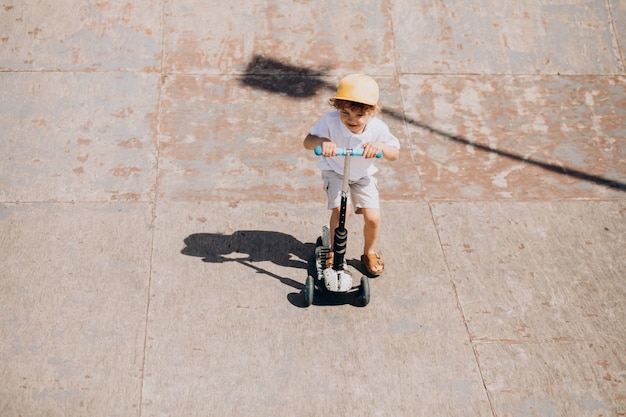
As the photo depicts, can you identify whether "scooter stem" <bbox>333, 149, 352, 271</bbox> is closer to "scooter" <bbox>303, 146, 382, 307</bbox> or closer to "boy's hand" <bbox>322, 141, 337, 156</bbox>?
"scooter" <bbox>303, 146, 382, 307</bbox>

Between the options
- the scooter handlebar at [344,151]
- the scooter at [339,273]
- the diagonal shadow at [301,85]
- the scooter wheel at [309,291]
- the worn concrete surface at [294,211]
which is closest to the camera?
the scooter handlebar at [344,151]

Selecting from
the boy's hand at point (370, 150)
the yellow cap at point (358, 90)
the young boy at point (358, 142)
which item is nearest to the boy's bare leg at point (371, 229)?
the young boy at point (358, 142)

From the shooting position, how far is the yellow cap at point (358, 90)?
407 centimetres

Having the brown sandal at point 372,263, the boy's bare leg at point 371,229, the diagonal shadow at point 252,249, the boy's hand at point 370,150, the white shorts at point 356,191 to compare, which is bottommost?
the diagonal shadow at point 252,249

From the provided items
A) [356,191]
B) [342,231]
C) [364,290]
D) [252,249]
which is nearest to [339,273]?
[364,290]

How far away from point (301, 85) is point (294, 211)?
1557mm

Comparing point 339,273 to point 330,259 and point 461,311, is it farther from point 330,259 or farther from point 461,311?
point 461,311

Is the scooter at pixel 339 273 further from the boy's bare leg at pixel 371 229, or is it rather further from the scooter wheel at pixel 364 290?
the boy's bare leg at pixel 371 229

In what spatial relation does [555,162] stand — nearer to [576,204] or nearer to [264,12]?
[576,204]

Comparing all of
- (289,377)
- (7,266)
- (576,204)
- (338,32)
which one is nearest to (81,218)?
(7,266)

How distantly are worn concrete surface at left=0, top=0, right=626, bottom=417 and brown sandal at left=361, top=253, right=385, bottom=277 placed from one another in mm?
76

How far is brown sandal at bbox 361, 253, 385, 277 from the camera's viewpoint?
15.9ft

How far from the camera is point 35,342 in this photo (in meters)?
4.25

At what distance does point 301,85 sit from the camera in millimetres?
6395
